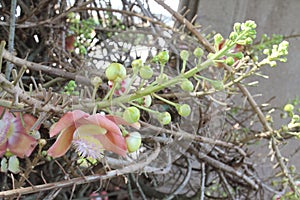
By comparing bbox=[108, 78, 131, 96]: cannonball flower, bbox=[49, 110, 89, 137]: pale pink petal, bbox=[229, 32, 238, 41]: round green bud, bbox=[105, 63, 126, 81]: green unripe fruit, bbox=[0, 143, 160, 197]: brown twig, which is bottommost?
bbox=[0, 143, 160, 197]: brown twig

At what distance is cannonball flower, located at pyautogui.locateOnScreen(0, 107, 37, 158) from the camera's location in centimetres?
31

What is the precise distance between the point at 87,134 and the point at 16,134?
77 millimetres

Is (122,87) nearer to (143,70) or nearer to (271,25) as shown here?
(143,70)

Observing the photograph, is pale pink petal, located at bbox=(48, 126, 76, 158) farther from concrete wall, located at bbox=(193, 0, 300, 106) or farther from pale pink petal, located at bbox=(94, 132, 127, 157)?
concrete wall, located at bbox=(193, 0, 300, 106)

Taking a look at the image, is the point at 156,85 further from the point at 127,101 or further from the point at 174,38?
the point at 174,38

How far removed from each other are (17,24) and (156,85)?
0.26 metres

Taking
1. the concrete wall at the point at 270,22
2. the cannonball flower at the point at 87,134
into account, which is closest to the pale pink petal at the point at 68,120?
the cannonball flower at the point at 87,134

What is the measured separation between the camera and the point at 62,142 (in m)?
0.28

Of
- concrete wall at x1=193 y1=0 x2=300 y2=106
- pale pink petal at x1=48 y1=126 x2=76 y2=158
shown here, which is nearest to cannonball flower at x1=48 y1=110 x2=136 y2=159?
pale pink petal at x1=48 y1=126 x2=76 y2=158

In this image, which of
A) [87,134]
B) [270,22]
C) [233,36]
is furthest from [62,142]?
[270,22]

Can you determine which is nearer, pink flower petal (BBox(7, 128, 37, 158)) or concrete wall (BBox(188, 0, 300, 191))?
pink flower petal (BBox(7, 128, 37, 158))

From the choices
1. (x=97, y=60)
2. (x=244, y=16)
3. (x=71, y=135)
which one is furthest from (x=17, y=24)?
(x=244, y=16)

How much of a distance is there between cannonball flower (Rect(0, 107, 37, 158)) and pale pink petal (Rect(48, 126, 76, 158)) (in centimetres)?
4

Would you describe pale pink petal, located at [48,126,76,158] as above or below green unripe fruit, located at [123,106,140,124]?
below
